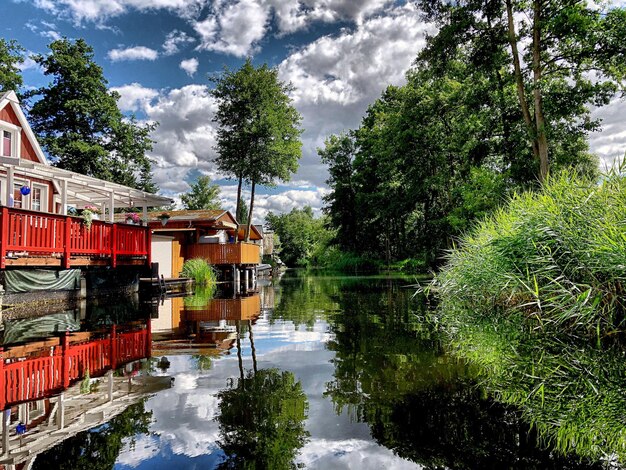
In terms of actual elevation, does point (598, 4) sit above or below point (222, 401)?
above

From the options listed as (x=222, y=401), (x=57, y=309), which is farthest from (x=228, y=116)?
(x=222, y=401)

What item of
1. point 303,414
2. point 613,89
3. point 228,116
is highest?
point 228,116

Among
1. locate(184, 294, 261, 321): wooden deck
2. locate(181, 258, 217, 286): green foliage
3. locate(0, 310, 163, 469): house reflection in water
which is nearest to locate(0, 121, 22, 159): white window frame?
locate(181, 258, 217, 286): green foliage

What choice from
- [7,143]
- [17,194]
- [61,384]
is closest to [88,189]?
[17,194]

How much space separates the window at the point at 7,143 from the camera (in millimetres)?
14164

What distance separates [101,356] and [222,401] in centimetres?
244

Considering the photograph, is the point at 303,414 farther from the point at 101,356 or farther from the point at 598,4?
the point at 598,4

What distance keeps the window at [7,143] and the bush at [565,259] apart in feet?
51.4

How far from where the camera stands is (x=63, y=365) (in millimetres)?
4516

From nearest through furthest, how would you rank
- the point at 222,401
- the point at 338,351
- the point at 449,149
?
the point at 222,401 < the point at 338,351 < the point at 449,149

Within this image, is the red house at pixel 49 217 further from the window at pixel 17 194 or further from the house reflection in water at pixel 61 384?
the house reflection in water at pixel 61 384

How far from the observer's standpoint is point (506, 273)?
6168 millimetres

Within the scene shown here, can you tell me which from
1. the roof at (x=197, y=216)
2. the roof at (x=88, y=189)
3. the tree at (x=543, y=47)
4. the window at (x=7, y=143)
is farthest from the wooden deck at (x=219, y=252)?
the tree at (x=543, y=47)

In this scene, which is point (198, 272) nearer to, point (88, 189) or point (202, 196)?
point (88, 189)
